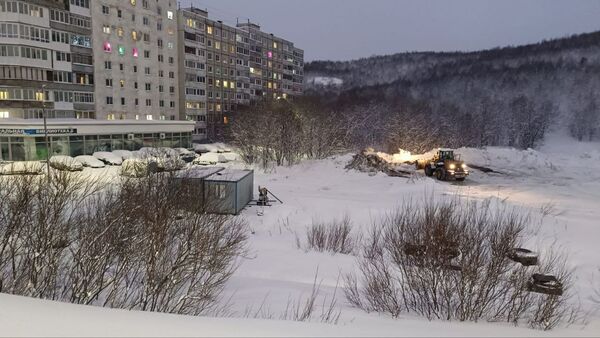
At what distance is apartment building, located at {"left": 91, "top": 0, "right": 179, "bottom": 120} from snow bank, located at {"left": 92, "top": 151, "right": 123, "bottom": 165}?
692 inches

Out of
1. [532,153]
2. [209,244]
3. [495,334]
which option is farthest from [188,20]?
[495,334]

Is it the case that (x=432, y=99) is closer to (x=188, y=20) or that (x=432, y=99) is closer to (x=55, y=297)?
(x=188, y=20)

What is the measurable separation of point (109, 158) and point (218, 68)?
153 feet

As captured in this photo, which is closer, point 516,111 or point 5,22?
point 5,22

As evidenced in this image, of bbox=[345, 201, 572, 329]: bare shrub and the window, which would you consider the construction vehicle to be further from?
the window

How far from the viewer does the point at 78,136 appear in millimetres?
51281

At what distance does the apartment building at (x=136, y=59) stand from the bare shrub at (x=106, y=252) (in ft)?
187

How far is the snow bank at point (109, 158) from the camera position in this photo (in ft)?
157

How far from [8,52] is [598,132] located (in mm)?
123785

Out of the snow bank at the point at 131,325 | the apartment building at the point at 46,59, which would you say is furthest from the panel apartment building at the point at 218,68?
the snow bank at the point at 131,325

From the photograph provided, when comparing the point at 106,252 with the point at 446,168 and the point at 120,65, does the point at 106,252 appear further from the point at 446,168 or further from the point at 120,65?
the point at 120,65

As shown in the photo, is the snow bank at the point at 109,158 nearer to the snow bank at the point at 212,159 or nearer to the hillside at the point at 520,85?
the snow bank at the point at 212,159

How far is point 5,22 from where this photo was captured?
166 ft

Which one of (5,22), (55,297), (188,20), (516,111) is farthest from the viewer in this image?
(516,111)
